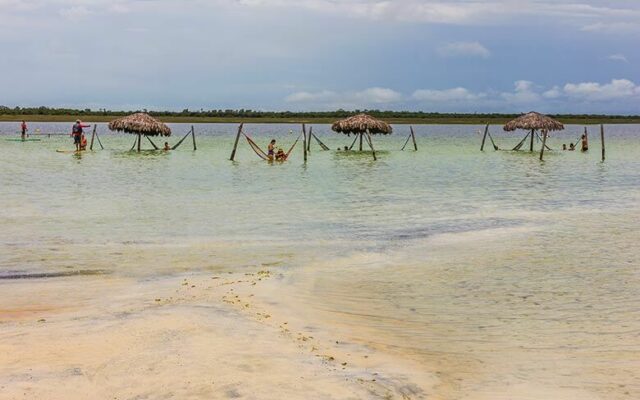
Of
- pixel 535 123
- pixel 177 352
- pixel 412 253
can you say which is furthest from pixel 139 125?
pixel 177 352

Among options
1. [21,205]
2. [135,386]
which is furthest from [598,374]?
[21,205]

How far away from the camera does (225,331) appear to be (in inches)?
274

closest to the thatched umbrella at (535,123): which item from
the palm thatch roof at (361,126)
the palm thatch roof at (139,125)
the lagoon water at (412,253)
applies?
the palm thatch roof at (361,126)

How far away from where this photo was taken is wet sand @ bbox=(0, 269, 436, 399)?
5363 millimetres

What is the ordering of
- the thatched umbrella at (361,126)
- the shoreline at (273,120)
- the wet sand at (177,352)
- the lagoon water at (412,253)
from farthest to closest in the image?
the shoreline at (273,120) < the thatched umbrella at (361,126) < the lagoon water at (412,253) < the wet sand at (177,352)

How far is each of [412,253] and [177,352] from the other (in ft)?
20.6

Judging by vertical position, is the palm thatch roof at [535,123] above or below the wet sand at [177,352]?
above

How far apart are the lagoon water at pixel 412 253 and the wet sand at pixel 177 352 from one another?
43 cm

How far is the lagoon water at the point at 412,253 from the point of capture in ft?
22.2

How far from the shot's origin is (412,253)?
466 inches

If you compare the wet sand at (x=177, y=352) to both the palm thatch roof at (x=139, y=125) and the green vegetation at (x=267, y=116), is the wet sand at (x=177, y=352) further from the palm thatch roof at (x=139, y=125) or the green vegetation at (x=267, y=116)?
the green vegetation at (x=267, y=116)

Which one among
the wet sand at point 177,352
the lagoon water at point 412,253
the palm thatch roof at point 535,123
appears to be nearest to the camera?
the wet sand at point 177,352

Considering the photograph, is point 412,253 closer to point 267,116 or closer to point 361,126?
point 361,126

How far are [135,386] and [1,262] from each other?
20.2 ft
